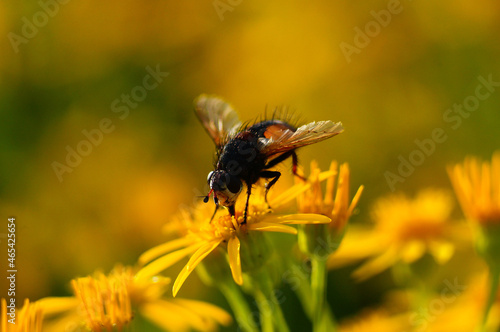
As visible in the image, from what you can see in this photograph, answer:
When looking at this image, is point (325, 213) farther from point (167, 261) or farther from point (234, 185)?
point (167, 261)

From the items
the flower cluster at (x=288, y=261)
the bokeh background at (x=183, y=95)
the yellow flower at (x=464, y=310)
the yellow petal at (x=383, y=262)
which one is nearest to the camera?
the flower cluster at (x=288, y=261)

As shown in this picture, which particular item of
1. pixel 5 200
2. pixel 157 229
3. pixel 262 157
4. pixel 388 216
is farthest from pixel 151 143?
pixel 262 157

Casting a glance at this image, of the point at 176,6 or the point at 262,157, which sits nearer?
the point at 262,157

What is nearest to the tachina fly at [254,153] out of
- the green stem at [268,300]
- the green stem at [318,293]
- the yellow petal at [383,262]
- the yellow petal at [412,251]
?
the green stem at [268,300]

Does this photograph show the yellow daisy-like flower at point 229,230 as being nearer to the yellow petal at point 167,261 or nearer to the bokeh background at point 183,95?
the yellow petal at point 167,261

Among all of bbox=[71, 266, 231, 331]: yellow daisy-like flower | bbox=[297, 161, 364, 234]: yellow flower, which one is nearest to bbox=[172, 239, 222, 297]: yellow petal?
bbox=[71, 266, 231, 331]: yellow daisy-like flower

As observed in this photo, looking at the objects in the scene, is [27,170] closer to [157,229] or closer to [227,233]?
[157,229]

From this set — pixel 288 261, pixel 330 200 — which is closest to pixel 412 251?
pixel 288 261
